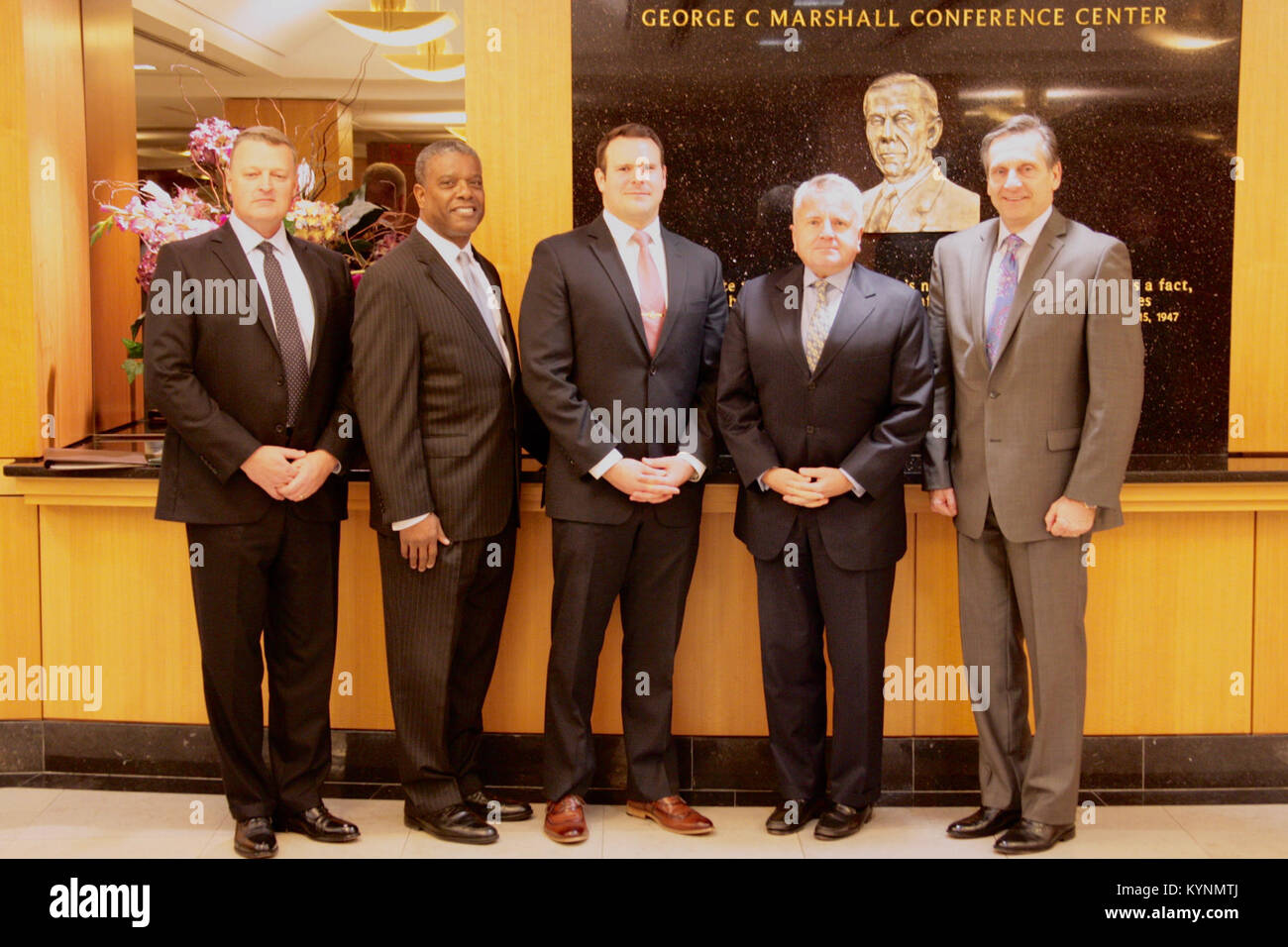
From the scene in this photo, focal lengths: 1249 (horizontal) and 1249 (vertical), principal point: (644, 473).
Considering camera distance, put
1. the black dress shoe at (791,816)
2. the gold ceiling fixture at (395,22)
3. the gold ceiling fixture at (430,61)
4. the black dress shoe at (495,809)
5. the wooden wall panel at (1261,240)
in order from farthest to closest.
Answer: the gold ceiling fixture at (430,61) < the gold ceiling fixture at (395,22) < the wooden wall panel at (1261,240) < the black dress shoe at (495,809) < the black dress shoe at (791,816)

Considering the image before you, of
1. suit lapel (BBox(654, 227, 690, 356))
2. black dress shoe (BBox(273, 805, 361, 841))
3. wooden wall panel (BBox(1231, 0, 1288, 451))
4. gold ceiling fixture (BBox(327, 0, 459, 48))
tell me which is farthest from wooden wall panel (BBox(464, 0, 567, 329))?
gold ceiling fixture (BBox(327, 0, 459, 48))

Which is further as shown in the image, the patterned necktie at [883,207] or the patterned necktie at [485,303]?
the patterned necktie at [883,207]

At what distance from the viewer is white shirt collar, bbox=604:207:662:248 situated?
146 inches

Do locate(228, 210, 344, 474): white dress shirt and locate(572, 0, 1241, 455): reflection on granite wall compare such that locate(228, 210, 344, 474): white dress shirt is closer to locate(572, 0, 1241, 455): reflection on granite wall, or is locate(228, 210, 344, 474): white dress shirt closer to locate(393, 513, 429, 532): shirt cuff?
locate(393, 513, 429, 532): shirt cuff

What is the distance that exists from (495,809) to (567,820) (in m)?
0.26

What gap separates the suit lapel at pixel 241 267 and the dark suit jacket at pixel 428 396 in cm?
24

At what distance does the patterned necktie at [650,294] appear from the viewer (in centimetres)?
366

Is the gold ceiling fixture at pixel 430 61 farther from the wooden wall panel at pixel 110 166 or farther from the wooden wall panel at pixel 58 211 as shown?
the wooden wall panel at pixel 58 211

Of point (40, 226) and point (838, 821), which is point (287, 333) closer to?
point (40, 226)

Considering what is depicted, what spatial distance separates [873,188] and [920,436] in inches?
42.8

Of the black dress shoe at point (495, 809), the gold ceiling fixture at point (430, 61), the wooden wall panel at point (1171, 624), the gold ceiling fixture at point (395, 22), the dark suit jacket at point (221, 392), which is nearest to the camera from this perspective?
the dark suit jacket at point (221, 392)

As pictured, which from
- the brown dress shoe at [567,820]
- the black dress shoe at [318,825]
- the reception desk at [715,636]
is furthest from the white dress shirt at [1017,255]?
the black dress shoe at [318,825]

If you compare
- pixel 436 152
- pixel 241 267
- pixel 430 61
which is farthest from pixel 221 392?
pixel 430 61

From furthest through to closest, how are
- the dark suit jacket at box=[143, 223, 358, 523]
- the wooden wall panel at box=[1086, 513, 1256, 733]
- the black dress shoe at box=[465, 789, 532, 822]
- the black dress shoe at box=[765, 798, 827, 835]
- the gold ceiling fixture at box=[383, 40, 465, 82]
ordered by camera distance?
the gold ceiling fixture at box=[383, 40, 465, 82], the wooden wall panel at box=[1086, 513, 1256, 733], the black dress shoe at box=[465, 789, 532, 822], the black dress shoe at box=[765, 798, 827, 835], the dark suit jacket at box=[143, 223, 358, 523]
